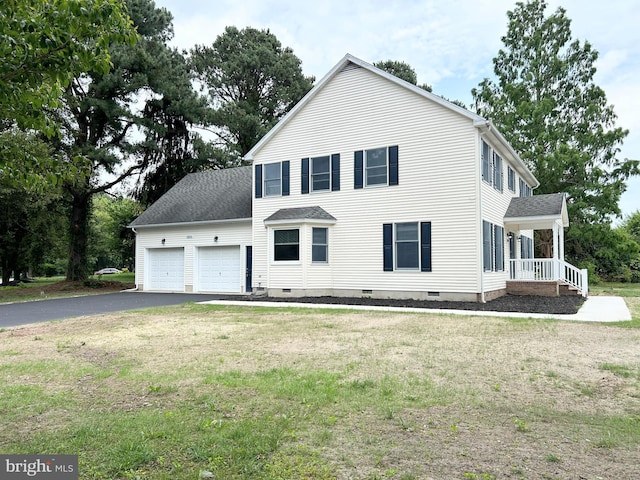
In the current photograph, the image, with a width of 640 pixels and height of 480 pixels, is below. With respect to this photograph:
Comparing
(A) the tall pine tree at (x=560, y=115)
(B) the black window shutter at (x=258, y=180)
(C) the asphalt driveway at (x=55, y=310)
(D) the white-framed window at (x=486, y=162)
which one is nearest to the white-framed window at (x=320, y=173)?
(B) the black window shutter at (x=258, y=180)

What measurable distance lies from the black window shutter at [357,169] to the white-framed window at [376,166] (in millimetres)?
195

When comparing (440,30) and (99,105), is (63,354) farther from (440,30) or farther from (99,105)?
(99,105)

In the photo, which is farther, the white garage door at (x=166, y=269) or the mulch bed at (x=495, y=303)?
the white garage door at (x=166, y=269)

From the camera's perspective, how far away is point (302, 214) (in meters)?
17.0

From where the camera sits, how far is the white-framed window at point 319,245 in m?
17.0

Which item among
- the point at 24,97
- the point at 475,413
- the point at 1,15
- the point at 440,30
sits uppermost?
the point at 440,30

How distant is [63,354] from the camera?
7.29m

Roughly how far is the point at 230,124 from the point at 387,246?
2003 cm

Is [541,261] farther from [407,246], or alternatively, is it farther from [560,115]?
[560,115]

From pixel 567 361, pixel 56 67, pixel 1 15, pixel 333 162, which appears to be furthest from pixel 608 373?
pixel 333 162

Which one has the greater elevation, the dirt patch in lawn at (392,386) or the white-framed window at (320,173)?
the white-framed window at (320,173)

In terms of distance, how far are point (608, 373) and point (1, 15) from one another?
733 centimetres

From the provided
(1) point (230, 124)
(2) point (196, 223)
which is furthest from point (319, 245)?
(1) point (230, 124)

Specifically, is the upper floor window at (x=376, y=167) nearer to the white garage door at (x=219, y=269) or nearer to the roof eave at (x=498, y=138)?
the roof eave at (x=498, y=138)
